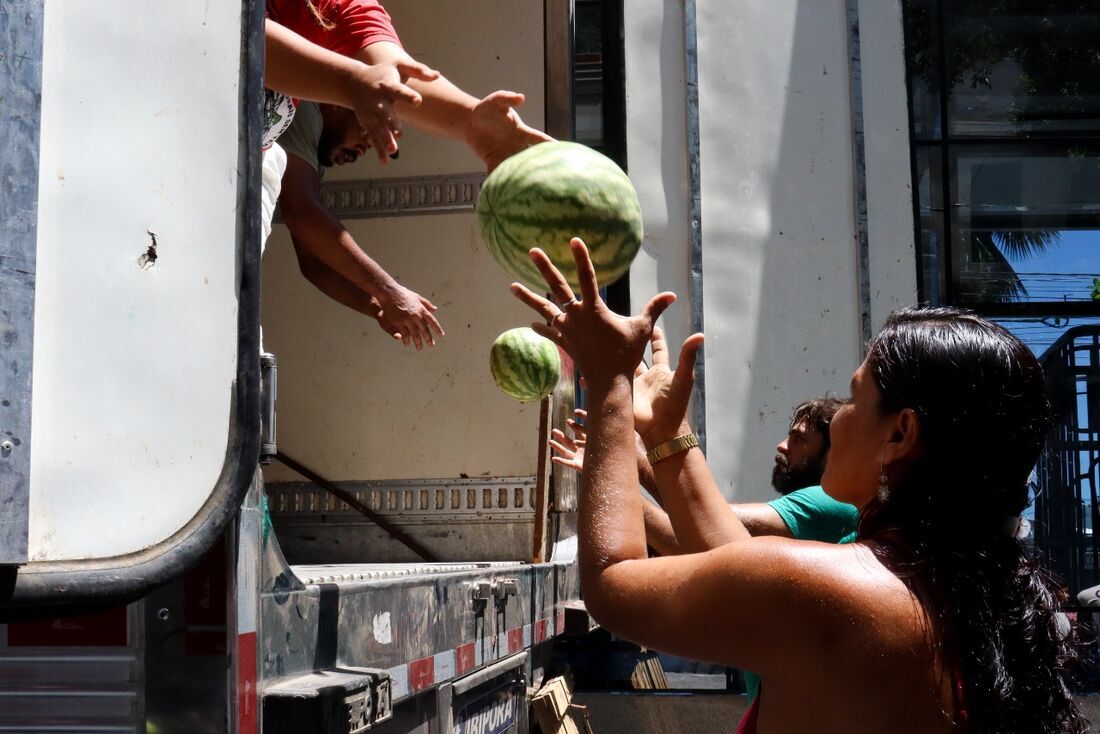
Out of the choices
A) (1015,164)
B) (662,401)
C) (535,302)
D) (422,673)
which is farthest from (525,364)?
(1015,164)

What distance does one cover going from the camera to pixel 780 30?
6.50 metres

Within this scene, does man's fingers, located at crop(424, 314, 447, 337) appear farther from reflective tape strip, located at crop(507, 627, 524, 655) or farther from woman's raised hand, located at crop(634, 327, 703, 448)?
woman's raised hand, located at crop(634, 327, 703, 448)

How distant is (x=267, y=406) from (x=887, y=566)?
→ 944mm

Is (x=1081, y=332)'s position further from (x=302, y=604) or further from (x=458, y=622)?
(x=302, y=604)

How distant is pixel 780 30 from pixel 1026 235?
6.13ft

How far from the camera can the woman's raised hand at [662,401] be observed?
6.48ft

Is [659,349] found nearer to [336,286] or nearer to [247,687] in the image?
[247,687]

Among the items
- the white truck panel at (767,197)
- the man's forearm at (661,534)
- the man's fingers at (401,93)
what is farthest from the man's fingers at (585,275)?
the white truck panel at (767,197)

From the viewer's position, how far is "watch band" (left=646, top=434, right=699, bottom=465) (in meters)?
2.06

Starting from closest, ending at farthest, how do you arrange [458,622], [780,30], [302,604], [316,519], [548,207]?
[302,604] < [548,207] < [458,622] < [316,519] < [780,30]

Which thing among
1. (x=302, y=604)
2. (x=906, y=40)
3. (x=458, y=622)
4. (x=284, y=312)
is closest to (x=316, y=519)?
(x=284, y=312)

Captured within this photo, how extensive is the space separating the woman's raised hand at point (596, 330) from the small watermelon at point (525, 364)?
2.20m

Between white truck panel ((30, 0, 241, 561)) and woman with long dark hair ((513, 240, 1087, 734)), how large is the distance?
49 centimetres

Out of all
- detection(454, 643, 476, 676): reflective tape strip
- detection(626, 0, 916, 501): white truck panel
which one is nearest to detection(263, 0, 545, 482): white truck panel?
detection(454, 643, 476, 676): reflective tape strip
